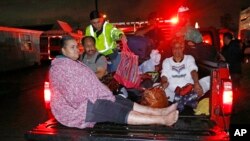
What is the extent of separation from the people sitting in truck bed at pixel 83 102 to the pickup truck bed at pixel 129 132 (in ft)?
0.24

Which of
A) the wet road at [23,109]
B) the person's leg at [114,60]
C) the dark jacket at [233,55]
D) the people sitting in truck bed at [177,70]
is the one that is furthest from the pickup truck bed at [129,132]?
the dark jacket at [233,55]

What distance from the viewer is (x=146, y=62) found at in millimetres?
6277

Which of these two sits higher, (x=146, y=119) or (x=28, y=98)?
(x=146, y=119)

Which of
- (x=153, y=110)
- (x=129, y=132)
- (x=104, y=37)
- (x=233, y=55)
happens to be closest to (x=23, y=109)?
(x=104, y=37)

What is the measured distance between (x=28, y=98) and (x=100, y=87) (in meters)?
8.84

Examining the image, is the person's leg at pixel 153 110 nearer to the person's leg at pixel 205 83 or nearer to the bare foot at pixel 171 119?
the bare foot at pixel 171 119

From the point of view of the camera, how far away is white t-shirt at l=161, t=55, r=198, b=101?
5.61 meters

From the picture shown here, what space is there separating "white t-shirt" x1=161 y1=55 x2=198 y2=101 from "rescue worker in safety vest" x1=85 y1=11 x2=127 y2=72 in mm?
926

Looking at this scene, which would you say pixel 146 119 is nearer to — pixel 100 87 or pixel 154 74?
pixel 100 87

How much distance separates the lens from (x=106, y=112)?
407 centimetres

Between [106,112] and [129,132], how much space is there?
406mm

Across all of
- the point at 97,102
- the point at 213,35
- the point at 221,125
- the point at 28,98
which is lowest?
the point at 28,98

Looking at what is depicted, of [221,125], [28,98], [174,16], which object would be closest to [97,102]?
[221,125]

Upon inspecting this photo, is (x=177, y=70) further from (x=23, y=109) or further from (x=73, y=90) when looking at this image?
(x=23, y=109)
